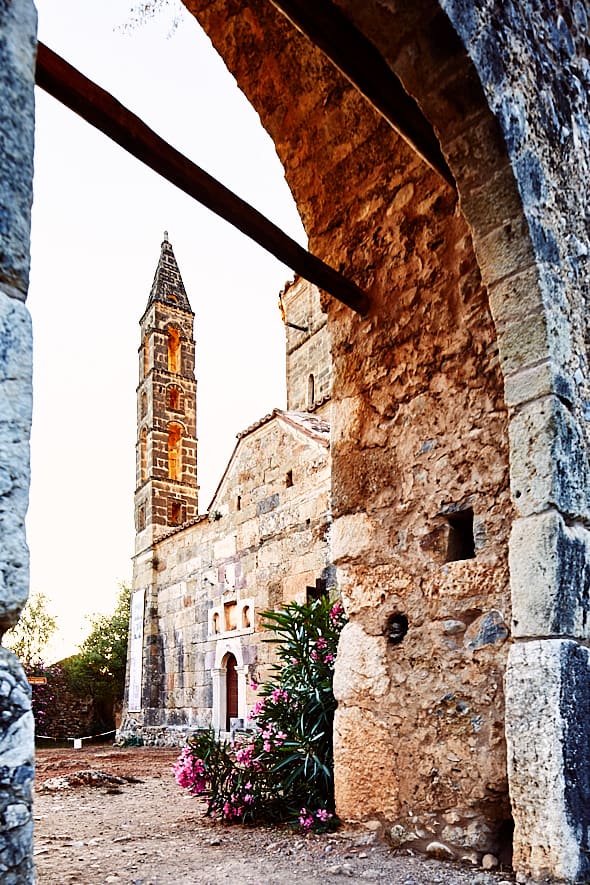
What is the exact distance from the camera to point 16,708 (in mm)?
909

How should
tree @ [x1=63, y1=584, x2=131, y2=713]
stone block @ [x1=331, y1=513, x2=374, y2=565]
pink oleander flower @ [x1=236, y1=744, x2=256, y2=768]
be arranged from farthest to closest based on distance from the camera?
tree @ [x1=63, y1=584, x2=131, y2=713] < pink oleander flower @ [x1=236, y1=744, x2=256, y2=768] < stone block @ [x1=331, y1=513, x2=374, y2=565]

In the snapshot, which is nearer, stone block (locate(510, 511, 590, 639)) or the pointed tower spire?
stone block (locate(510, 511, 590, 639))

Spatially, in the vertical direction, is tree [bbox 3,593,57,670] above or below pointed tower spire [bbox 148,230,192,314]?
below

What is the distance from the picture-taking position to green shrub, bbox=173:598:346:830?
3.42m

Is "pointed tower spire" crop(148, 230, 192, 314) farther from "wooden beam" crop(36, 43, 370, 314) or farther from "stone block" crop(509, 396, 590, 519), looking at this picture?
"stone block" crop(509, 396, 590, 519)

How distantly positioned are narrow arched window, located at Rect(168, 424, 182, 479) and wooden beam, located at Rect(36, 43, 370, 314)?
1222 centimetres

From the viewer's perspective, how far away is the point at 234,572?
34.1 ft

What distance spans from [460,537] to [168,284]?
575 inches

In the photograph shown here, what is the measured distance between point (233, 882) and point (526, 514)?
149 centimetres

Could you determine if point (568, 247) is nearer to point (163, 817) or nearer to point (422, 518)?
point (422, 518)

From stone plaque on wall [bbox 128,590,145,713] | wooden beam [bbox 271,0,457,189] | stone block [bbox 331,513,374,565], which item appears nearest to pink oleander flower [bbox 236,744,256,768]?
stone block [bbox 331,513,374,565]

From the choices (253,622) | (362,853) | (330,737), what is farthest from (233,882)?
(253,622)

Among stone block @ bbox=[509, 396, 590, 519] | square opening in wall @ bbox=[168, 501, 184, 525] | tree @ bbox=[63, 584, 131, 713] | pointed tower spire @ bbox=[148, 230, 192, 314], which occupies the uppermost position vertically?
pointed tower spire @ bbox=[148, 230, 192, 314]

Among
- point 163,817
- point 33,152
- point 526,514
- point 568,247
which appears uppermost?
point 568,247
